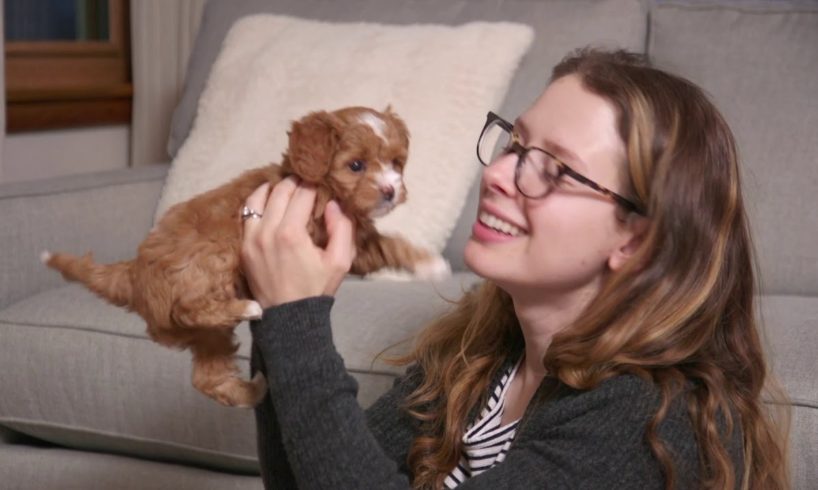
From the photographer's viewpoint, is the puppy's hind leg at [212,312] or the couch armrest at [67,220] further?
the couch armrest at [67,220]

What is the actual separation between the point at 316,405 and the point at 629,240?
41cm

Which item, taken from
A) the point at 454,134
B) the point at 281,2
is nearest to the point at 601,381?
the point at 454,134

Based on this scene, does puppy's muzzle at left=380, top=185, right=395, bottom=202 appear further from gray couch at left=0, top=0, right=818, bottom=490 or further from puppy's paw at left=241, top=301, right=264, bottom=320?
gray couch at left=0, top=0, right=818, bottom=490

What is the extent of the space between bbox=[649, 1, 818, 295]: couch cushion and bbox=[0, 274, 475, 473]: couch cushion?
2.05ft

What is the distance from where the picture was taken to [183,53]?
354cm

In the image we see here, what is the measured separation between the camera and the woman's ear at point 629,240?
1.26m

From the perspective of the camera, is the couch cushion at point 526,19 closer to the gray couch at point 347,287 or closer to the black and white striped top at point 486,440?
the gray couch at point 347,287

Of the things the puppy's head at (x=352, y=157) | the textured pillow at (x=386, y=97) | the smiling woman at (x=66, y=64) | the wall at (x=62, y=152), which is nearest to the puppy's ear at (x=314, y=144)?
the puppy's head at (x=352, y=157)

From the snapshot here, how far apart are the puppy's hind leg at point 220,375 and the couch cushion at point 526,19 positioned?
3.53 ft

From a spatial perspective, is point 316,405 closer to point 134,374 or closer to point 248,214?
point 248,214

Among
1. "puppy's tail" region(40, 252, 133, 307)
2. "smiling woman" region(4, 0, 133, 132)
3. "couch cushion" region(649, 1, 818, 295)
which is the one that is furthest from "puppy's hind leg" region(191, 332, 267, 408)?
"smiling woman" region(4, 0, 133, 132)

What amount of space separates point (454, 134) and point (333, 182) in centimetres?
103

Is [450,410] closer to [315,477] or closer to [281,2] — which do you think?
[315,477]

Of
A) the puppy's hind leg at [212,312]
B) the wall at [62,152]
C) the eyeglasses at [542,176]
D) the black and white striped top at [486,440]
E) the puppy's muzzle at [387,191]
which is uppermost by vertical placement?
the eyeglasses at [542,176]
